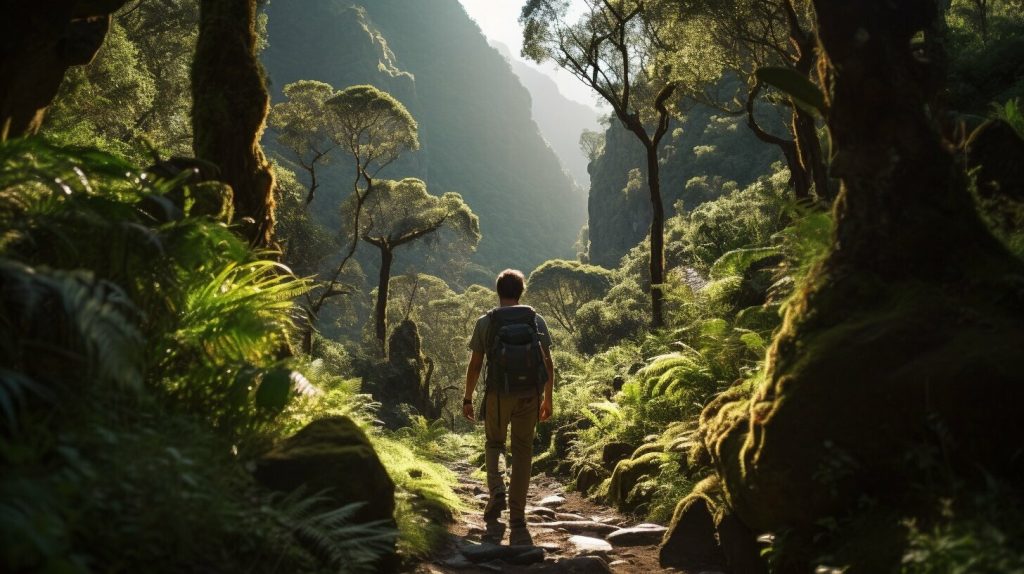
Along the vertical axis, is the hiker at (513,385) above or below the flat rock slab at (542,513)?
above

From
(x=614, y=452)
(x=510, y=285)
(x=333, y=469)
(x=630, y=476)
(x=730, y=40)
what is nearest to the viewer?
(x=333, y=469)

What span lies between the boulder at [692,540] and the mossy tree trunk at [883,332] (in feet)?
2.66

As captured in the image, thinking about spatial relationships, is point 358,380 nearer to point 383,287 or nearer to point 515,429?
point 515,429

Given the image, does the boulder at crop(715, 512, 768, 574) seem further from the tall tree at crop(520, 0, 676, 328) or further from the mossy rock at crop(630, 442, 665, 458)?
the tall tree at crop(520, 0, 676, 328)

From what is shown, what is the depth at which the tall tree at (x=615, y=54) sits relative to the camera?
1822 cm

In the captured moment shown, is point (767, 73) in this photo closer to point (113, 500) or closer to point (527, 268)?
point (113, 500)

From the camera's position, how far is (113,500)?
101 inches

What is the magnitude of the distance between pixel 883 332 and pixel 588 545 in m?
3.34

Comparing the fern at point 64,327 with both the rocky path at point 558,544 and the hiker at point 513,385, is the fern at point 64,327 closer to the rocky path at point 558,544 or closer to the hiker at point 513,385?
the rocky path at point 558,544

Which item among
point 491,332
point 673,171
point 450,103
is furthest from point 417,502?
point 450,103

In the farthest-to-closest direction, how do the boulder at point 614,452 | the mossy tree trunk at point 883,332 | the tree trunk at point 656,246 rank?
1. the tree trunk at point 656,246
2. the boulder at point 614,452
3. the mossy tree trunk at point 883,332

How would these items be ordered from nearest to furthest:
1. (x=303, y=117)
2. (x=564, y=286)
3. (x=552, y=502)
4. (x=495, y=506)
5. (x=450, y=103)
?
(x=495, y=506), (x=552, y=502), (x=303, y=117), (x=564, y=286), (x=450, y=103)

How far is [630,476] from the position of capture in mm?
8320

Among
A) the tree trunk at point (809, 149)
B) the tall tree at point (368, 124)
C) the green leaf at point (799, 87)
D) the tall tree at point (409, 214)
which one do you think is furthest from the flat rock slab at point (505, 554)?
the tall tree at point (409, 214)
